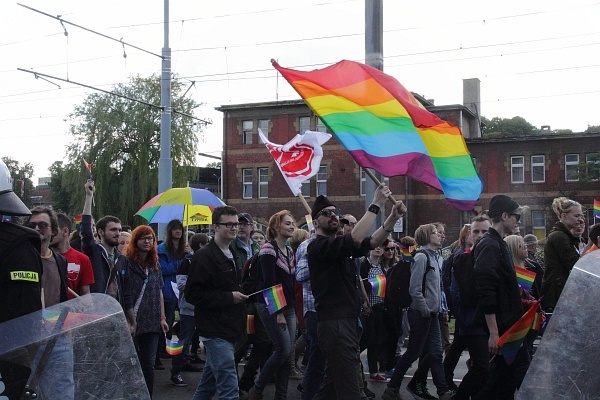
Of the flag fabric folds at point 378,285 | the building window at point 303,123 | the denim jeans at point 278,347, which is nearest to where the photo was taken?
the denim jeans at point 278,347

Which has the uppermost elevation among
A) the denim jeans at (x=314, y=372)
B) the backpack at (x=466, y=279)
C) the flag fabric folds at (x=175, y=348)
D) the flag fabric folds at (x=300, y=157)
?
the flag fabric folds at (x=300, y=157)

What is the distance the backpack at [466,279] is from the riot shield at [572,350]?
3.68 meters

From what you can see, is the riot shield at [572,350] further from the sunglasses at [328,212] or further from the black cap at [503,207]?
the black cap at [503,207]

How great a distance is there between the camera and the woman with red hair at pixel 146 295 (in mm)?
7152

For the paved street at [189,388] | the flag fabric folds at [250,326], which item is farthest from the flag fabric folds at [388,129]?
the paved street at [189,388]

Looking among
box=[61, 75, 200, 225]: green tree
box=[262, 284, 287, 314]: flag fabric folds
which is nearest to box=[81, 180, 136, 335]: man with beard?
box=[262, 284, 287, 314]: flag fabric folds

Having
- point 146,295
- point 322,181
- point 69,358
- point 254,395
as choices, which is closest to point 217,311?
point 146,295

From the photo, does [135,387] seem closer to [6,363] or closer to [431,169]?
[6,363]

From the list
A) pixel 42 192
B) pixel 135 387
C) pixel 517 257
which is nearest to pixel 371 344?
pixel 517 257

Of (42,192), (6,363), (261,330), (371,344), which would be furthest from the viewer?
(42,192)

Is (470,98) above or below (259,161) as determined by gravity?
above

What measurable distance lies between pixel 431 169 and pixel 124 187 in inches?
1434

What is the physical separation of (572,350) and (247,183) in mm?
46361

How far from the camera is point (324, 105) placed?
6695 mm
